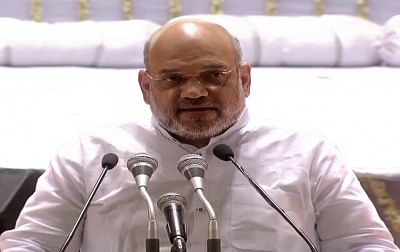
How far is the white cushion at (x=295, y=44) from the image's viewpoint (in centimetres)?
314

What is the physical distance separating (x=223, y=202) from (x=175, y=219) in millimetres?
537

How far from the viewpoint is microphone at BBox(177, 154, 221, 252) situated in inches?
38.0

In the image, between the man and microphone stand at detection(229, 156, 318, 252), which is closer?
microphone stand at detection(229, 156, 318, 252)

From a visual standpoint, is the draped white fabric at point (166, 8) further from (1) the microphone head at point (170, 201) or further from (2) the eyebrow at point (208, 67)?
(1) the microphone head at point (170, 201)

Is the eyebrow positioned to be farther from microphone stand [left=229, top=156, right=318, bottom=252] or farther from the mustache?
microphone stand [left=229, top=156, right=318, bottom=252]

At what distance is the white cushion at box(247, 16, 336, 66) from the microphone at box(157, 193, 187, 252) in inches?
86.8

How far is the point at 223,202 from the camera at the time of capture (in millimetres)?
1497

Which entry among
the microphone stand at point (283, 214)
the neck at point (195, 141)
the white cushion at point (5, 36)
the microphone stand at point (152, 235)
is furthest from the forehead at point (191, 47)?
the white cushion at point (5, 36)

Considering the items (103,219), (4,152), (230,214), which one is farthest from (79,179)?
(4,152)

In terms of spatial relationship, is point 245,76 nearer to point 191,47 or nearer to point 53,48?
point 191,47

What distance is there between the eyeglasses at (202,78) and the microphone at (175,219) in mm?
468

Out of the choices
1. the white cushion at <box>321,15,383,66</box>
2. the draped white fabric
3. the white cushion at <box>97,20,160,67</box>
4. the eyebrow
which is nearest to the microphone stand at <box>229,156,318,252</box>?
the eyebrow

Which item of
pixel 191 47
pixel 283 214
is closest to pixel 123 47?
pixel 191 47

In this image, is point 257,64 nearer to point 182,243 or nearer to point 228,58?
point 228,58
